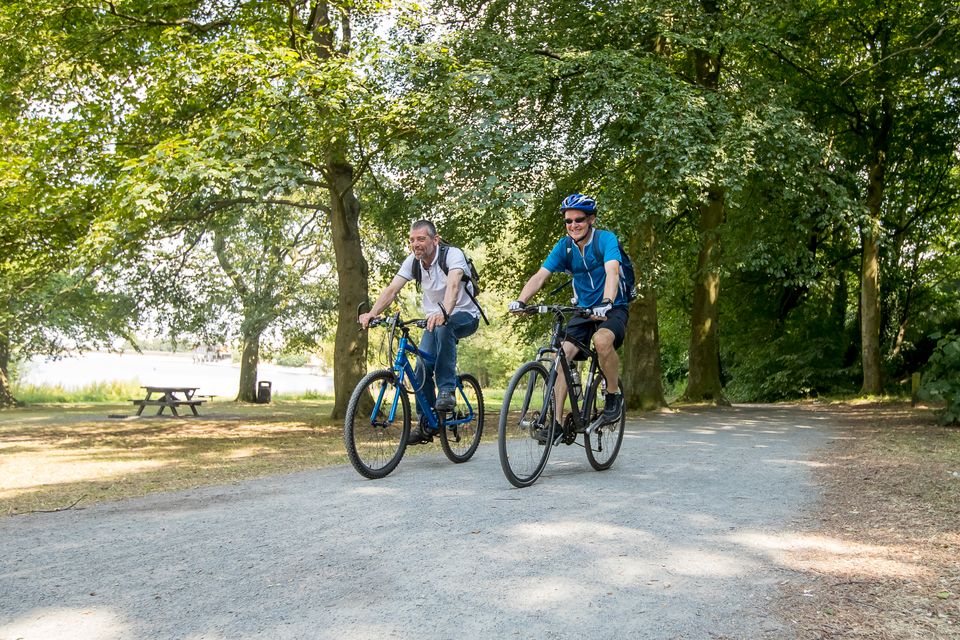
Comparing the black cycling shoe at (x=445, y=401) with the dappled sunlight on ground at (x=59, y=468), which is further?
the dappled sunlight on ground at (x=59, y=468)

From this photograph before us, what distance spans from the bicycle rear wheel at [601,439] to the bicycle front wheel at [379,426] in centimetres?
151

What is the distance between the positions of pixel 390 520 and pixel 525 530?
87 cm

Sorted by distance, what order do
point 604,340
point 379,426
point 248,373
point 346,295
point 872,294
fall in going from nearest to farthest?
point 604,340, point 379,426, point 346,295, point 872,294, point 248,373

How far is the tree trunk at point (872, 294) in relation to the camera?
66.8 ft

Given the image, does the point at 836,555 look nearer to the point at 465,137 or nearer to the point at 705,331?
the point at 465,137

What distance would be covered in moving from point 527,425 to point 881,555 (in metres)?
2.54

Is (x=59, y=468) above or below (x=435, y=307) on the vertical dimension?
below

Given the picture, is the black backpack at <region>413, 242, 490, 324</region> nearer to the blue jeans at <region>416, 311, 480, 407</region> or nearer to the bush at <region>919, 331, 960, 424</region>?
the blue jeans at <region>416, 311, 480, 407</region>

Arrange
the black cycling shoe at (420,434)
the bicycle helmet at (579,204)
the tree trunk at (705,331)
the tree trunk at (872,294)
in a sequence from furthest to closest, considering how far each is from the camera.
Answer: the tree trunk at (872,294), the tree trunk at (705,331), the black cycling shoe at (420,434), the bicycle helmet at (579,204)

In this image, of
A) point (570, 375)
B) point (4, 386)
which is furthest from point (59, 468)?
point (4, 386)

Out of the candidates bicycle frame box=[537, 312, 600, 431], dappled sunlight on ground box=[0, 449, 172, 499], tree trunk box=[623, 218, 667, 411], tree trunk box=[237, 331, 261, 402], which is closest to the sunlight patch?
bicycle frame box=[537, 312, 600, 431]

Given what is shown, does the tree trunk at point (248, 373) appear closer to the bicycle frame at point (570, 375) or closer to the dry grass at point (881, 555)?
the dry grass at point (881, 555)

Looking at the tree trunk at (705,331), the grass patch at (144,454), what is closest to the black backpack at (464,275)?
the grass patch at (144,454)

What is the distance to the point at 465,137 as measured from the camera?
1131cm
